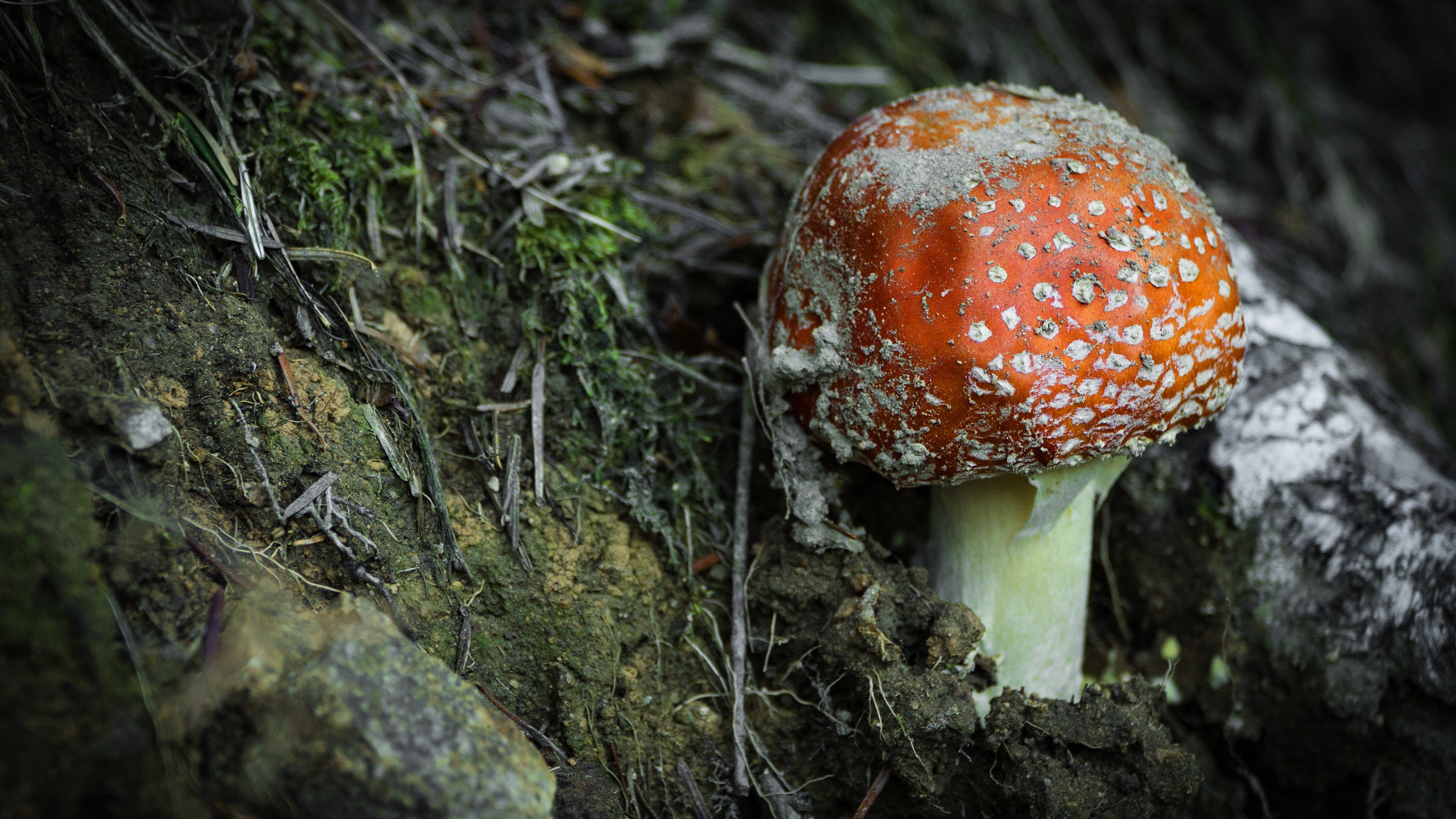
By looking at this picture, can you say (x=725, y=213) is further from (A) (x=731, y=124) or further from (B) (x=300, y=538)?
(B) (x=300, y=538)

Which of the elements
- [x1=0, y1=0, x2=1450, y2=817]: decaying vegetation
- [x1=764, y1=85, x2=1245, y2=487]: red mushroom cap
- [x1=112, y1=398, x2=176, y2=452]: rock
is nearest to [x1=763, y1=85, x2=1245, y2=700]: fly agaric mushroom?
[x1=764, y1=85, x2=1245, y2=487]: red mushroom cap

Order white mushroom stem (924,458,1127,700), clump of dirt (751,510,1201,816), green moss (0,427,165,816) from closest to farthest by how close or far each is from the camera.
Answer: green moss (0,427,165,816), clump of dirt (751,510,1201,816), white mushroom stem (924,458,1127,700)

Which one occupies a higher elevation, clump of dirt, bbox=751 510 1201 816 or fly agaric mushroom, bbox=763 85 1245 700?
fly agaric mushroom, bbox=763 85 1245 700

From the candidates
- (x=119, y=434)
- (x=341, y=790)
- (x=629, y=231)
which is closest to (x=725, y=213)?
(x=629, y=231)

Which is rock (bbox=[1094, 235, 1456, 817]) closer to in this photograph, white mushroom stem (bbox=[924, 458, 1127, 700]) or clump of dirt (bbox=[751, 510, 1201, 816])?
white mushroom stem (bbox=[924, 458, 1127, 700])

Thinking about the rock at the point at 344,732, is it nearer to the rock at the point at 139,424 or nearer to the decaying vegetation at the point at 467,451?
the decaying vegetation at the point at 467,451

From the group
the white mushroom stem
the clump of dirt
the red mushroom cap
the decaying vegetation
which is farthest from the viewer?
the white mushroom stem

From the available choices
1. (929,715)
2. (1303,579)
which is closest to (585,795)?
(929,715)

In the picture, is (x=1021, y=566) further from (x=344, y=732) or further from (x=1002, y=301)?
(x=344, y=732)
